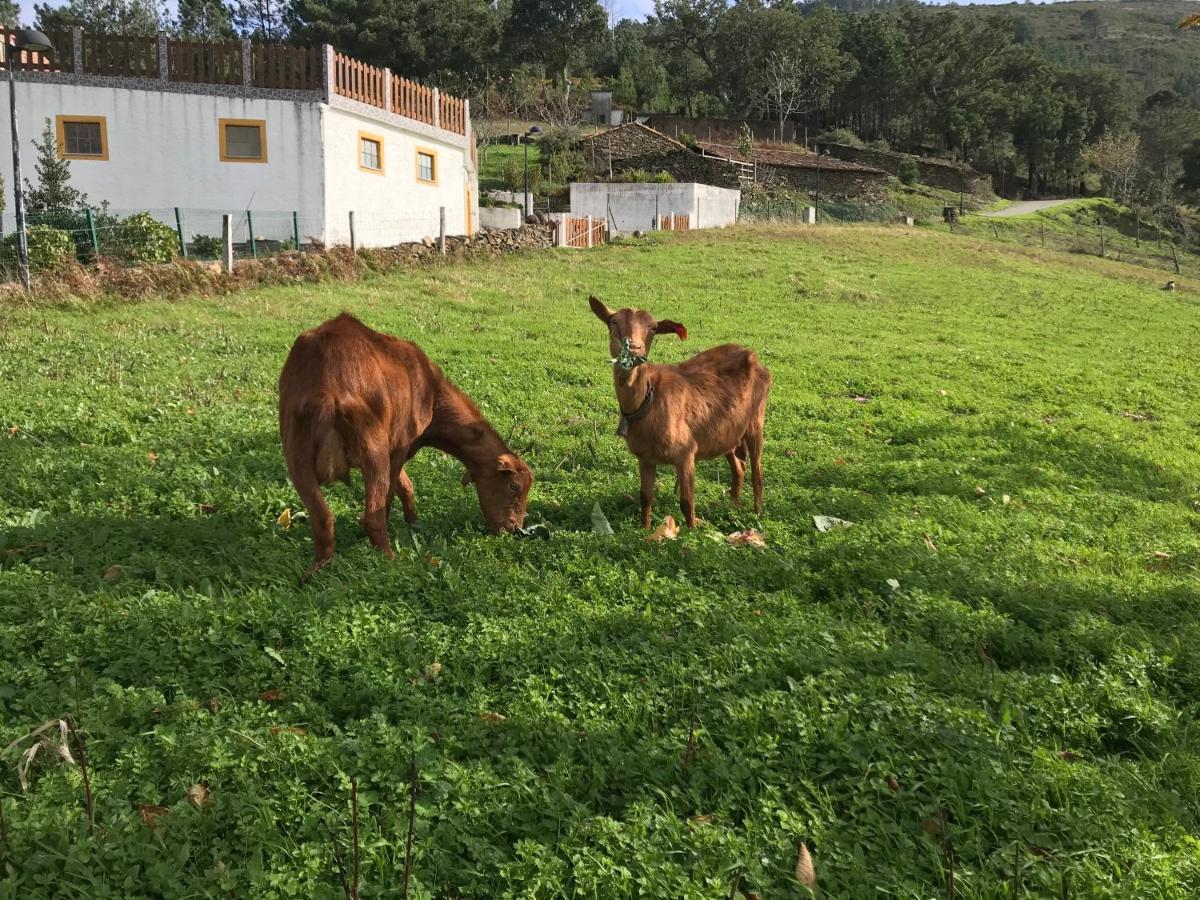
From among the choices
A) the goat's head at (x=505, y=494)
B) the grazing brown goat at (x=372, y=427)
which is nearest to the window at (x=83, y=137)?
the grazing brown goat at (x=372, y=427)

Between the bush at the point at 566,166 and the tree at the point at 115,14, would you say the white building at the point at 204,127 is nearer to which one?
the bush at the point at 566,166

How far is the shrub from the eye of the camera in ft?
54.5

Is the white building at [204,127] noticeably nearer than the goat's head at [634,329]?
No

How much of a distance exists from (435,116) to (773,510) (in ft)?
84.0

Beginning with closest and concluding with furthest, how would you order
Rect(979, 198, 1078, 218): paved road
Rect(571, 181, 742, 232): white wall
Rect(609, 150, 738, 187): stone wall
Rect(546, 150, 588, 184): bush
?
Rect(571, 181, 742, 232): white wall → Rect(609, 150, 738, 187): stone wall → Rect(546, 150, 588, 184): bush → Rect(979, 198, 1078, 218): paved road

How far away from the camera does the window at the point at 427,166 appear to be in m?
27.5

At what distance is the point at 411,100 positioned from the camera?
26.8 metres

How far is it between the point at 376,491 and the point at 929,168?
2994 inches

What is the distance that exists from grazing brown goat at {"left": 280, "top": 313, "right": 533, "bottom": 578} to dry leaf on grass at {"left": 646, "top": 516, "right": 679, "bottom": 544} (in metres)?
0.91

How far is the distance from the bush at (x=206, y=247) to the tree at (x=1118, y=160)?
82.1 meters

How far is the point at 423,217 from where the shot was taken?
27578 millimetres

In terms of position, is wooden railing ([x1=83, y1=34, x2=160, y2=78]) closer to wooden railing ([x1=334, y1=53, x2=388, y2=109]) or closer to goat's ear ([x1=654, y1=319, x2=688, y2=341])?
wooden railing ([x1=334, y1=53, x2=388, y2=109])

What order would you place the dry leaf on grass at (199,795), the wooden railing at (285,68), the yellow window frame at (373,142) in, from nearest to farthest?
the dry leaf on grass at (199,795), the wooden railing at (285,68), the yellow window frame at (373,142)

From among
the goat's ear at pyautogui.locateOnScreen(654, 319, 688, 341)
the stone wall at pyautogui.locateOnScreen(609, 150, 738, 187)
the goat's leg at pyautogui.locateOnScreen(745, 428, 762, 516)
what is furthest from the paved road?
the goat's ear at pyautogui.locateOnScreen(654, 319, 688, 341)
